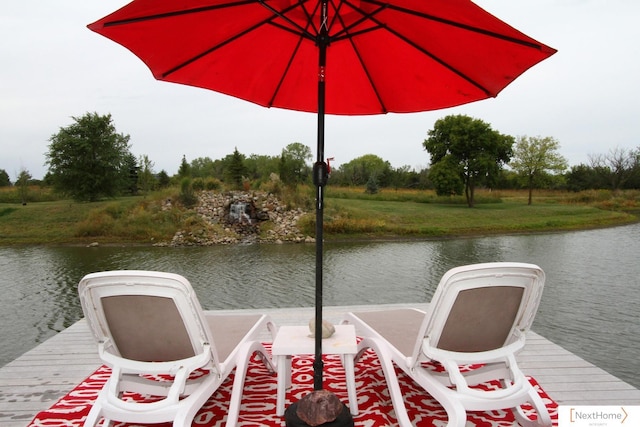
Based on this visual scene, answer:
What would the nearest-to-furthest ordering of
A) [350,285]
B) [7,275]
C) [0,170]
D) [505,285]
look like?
[505,285], [350,285], [7,275], [0,170]

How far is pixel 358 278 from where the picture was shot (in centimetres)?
827

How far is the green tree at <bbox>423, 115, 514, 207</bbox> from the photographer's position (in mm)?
20297

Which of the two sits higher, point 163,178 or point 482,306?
point 163,178

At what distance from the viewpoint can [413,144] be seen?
2514cm

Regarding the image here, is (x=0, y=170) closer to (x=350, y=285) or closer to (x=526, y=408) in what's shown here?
(x=350, y=285)

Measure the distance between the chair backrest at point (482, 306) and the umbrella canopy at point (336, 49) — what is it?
3.10ft

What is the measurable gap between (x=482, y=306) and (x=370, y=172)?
2165 cm

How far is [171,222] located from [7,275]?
571 cm

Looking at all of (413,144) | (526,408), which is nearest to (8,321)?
(526,408)

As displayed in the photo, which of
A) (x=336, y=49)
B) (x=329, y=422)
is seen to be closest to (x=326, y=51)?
(x=336, y=49)

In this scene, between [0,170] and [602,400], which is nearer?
[602,400]

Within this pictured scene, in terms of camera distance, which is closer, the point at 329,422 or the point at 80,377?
the point at 329,422

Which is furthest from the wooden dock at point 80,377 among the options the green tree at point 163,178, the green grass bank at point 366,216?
the green tree at point 163,178

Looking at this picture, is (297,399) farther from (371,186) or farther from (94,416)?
(371,186)
